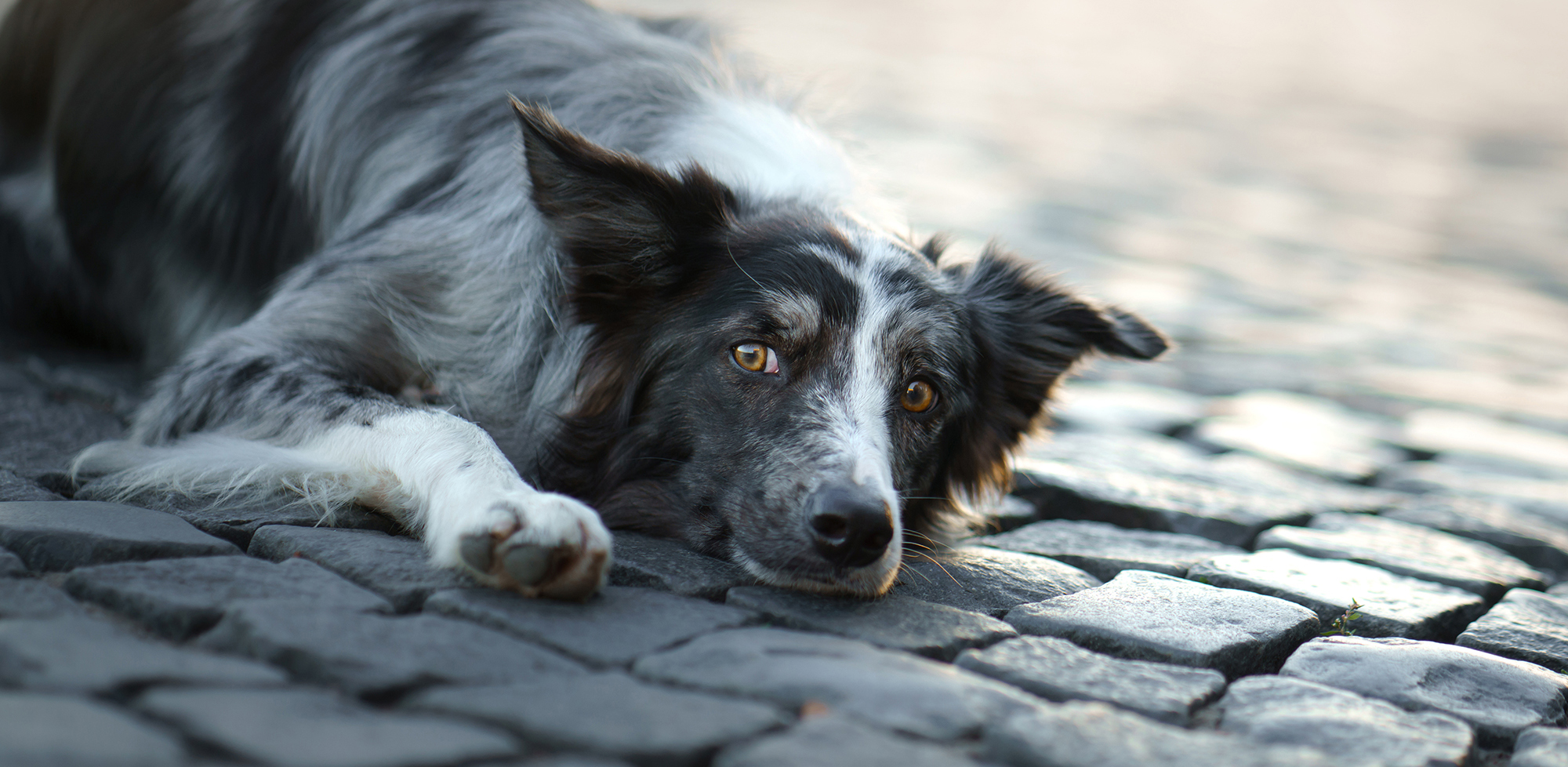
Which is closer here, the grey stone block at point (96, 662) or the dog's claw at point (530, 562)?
the grey stone block at point (96, 662)

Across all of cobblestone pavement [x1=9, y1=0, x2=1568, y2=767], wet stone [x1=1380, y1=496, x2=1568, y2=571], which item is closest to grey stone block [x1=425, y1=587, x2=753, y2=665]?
cobblestone pavement [x1=9, y1=0, x2=1568, y2=767]

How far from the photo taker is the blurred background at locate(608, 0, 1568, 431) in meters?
6.81

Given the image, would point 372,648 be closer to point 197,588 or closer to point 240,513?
point 197,588

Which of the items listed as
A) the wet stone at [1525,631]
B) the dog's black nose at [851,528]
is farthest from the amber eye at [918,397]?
the wet stone at [1525,631]

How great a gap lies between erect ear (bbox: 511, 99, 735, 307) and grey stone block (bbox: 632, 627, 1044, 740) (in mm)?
1372

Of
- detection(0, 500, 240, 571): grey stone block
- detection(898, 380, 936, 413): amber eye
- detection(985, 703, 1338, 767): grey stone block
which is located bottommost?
detection(0, 500, 240, 571): grey stone block

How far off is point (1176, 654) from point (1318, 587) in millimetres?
880

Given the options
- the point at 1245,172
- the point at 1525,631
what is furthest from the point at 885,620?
the point at 1245,172

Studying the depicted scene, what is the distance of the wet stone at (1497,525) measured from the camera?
3.98m

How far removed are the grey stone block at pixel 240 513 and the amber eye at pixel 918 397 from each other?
132cm

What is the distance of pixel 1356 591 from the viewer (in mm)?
3252

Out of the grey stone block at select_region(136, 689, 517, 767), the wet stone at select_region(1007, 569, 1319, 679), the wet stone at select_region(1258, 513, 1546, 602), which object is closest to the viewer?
the grey stone block at select_region(136, 689, 517, 767)

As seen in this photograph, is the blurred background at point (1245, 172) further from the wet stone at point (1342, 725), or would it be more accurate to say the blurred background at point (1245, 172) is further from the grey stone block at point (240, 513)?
the grey stone block at point (240, 513)

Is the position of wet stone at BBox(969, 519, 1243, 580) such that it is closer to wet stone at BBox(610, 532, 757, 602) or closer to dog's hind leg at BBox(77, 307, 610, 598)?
wet stone at BBox(610, 532, 757, 602)
